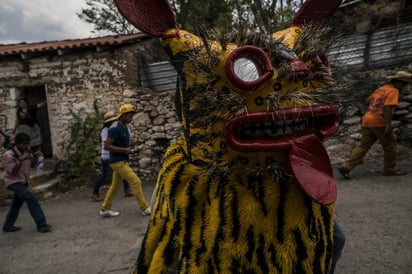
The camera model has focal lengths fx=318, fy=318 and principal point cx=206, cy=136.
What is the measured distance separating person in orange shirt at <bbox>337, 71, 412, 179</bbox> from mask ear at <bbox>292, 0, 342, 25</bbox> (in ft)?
12.7

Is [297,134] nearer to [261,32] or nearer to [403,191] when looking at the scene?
[261,32]

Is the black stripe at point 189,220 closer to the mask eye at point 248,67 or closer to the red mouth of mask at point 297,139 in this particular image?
the red mouth of mask at point 297,139

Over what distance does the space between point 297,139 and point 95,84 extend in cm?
667

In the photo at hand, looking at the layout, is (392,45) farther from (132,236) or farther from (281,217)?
(281,217)

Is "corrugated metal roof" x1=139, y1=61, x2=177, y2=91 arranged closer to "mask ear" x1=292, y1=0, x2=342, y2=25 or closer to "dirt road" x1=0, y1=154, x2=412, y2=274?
"dirt road" x1=0, y1=154, x2=412, y2=274

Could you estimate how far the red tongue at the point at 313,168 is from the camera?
0.89 m

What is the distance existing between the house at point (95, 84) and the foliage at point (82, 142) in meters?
0.19

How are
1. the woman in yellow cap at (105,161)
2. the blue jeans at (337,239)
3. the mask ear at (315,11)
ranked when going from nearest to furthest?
the mask ear at (315,11)
the blue jeans at (337,239)
the woman in yellow cap at (105,161)

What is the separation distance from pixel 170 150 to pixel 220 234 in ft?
1.39

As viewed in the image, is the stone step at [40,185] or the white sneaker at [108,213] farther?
the stone step at [40,185]

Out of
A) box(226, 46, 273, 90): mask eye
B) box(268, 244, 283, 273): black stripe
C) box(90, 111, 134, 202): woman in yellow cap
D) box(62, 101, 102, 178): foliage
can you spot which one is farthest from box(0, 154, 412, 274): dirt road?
box(226, 46, 273, 90): mask eye

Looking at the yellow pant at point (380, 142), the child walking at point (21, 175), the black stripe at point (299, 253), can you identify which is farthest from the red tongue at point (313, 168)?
the yellow pant at point (380, 142)

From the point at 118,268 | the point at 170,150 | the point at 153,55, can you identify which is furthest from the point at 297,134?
the point at 153,55

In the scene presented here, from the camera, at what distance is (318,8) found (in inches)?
46.2
